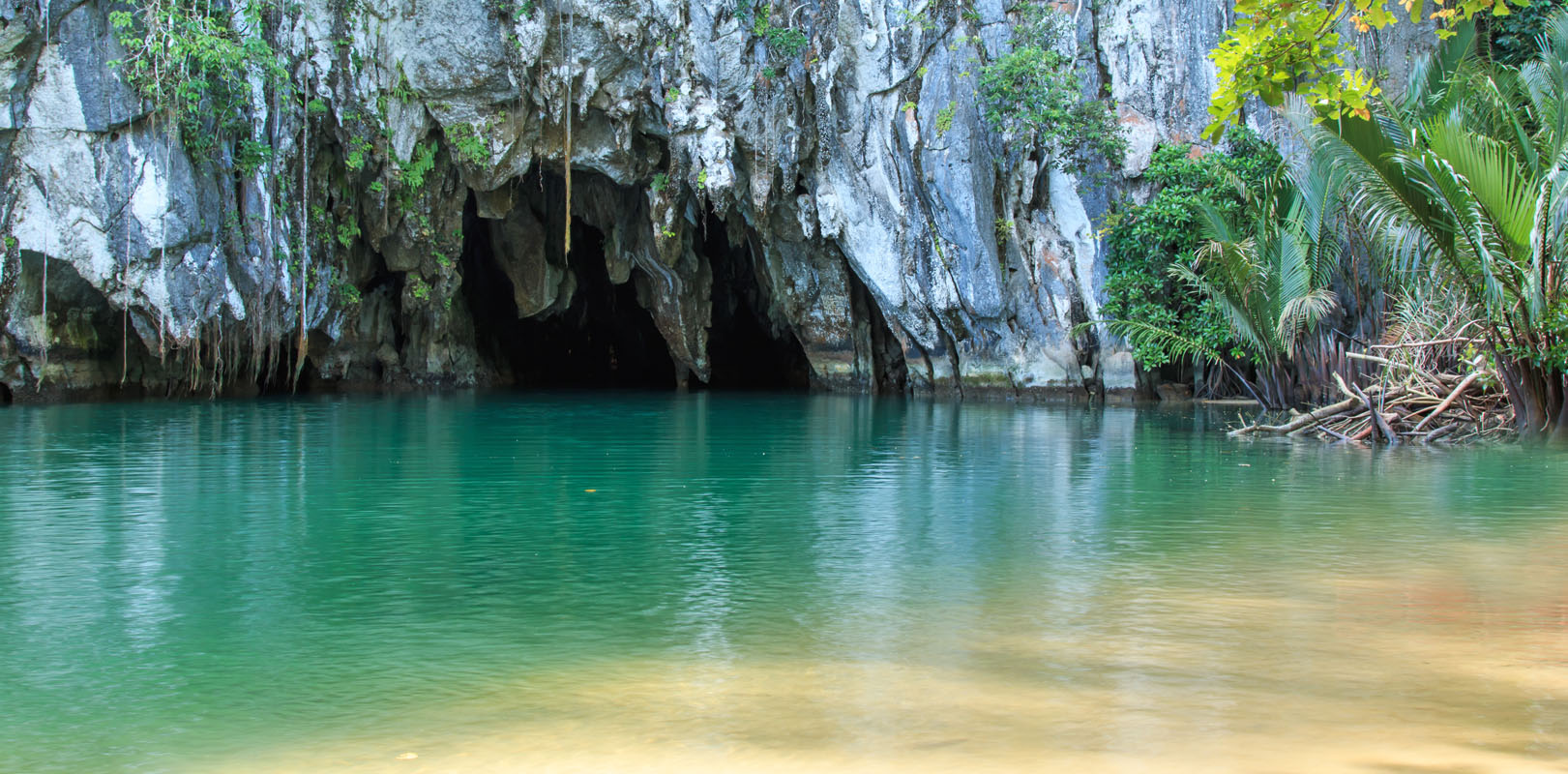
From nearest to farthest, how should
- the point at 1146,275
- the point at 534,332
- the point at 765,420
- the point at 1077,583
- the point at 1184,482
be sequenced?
the point at 1077,583, the point at 1184,482, the point at 765,420, the point at 1146,275, the point at 534,332

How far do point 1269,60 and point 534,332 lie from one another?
95.5ft

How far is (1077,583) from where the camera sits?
5.28 meters

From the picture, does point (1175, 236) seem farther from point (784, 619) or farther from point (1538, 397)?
point (784, 619)

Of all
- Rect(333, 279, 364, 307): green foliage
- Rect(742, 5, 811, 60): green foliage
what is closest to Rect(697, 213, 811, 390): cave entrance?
Rect(742, 5, 811, 60): green foliage

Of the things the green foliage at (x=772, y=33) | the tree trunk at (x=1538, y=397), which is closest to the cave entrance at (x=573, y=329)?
the green foliage at (x=772, y=33)

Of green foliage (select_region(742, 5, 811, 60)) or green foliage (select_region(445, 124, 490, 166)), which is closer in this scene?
green foliage (select_region(742, 5, 811, 60))

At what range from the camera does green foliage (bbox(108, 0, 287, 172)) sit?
703 inches

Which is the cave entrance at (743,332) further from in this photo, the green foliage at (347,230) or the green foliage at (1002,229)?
the green foliage at (347,230)

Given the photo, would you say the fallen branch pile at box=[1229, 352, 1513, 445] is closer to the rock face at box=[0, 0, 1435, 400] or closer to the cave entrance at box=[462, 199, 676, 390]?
the rock face at box=[0, 0, 1435, 400]

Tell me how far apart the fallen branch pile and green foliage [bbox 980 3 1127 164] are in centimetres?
827

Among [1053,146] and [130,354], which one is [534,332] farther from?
[1053,146]

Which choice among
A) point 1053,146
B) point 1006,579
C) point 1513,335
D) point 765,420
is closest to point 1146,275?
point 1053,146

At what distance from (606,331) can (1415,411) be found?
25.4 m

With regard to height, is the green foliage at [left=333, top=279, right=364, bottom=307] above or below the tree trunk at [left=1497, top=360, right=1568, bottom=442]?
above
